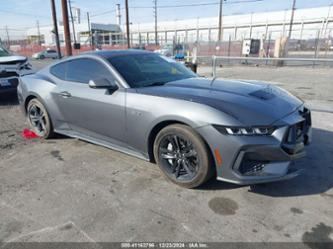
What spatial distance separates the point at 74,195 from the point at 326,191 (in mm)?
2818

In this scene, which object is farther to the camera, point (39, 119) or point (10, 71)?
point (10, 71)

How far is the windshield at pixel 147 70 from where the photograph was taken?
3416mm

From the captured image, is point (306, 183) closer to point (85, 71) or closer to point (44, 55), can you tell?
point (85, 71)

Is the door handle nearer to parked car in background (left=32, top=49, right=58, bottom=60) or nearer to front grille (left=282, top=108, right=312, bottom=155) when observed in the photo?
front grille (left=282, top=108, right=312, bottom=155)

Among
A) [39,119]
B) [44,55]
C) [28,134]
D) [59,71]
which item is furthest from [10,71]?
[44,55]

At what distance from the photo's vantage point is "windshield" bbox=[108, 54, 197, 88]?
3.42 m

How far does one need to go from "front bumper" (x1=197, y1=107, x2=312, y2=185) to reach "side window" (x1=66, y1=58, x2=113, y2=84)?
1.68 meters

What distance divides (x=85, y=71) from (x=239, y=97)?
226 cm

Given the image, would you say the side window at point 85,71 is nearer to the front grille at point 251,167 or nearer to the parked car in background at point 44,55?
the front grille at point 251,167

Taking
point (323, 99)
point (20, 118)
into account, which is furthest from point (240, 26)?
point (20, 118)

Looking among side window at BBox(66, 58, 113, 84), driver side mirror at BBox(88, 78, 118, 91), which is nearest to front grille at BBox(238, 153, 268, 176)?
driver side mirror at BBox(88, 78, 118, 91)

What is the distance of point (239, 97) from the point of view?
286 centimetres

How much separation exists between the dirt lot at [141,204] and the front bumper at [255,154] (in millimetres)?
342

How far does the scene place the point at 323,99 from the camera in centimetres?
728
